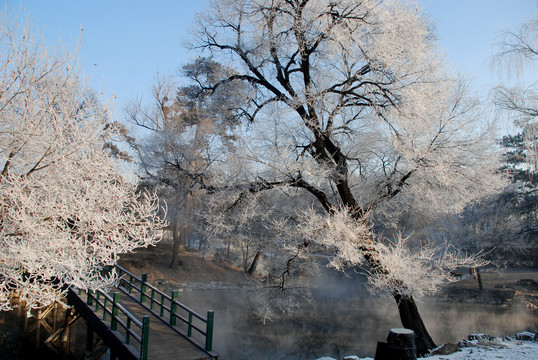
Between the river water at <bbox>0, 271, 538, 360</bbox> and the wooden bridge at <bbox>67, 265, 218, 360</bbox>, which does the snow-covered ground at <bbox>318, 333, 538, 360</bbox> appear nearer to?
the river water at <bbox>0, 271, 538, 360</bbox>

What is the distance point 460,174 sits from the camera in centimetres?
836

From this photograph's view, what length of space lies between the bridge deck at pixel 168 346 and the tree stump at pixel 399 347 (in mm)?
3725

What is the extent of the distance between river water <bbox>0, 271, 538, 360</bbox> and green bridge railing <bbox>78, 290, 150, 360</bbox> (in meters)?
3.68

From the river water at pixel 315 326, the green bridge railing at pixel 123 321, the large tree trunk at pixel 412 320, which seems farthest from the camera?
the river water at pixel 315 326

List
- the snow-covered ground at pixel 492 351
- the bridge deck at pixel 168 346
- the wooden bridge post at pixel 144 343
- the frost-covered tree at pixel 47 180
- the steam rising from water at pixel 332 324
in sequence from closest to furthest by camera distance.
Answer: the frost-covered tree at pixel 47 180, the snow-covered ground at pixel 492 351, the wooden bridge post at pixel 144 343, the bridge deck at pixel 168 346, the steam rising from water at pixel 332 324

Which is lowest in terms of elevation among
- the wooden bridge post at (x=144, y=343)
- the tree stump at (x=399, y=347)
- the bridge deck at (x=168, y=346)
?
the bridge deck at (x=168, y=346)

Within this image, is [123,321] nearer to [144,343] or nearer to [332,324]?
[144,343]

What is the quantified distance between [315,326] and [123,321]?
30.4ft

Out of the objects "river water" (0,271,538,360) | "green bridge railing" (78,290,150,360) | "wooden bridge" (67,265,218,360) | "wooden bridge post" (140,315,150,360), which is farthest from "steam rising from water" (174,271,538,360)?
"wooden bridge post" (140,315,150,360)

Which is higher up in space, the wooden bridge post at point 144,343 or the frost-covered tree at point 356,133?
the frost-covered tree at point 356,133

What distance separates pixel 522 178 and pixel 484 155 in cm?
1758

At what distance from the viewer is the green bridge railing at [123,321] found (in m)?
7.18

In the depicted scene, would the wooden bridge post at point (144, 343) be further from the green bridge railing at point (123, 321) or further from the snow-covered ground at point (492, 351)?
the snow-covered ground at point (492, 351)

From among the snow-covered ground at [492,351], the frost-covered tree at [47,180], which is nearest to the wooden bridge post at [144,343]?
the frost-covered tree at [47,180]
